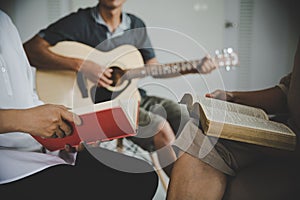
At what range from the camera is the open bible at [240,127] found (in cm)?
93

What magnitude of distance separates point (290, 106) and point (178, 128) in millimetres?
323

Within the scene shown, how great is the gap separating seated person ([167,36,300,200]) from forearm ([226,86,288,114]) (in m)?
0.05

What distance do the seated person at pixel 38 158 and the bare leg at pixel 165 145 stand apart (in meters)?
0.06

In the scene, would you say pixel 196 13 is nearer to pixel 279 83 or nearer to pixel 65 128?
pixel 279 83

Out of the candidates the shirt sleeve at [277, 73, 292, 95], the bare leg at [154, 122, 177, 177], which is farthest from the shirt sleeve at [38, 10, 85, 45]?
the shirt sleeve at [277, 73, 292, 95]

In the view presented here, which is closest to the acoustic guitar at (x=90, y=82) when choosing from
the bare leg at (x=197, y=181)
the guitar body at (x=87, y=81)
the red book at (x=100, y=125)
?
the guitar body at (x=87, y=81)

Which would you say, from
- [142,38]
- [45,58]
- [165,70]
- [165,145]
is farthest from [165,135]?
[45,58]

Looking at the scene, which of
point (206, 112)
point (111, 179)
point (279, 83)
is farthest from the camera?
point (279, 83)

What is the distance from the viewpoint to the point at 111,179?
3.51ft

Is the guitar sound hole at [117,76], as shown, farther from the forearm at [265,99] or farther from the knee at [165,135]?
the forearm at [265,99]

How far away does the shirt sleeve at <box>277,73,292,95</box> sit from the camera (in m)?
1.16

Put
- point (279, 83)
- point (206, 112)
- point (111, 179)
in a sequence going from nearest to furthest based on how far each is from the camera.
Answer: point (206, 112), point (111, 179), point (279, 83)

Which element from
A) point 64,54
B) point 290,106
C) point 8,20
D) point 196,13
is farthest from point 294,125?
point 8,20

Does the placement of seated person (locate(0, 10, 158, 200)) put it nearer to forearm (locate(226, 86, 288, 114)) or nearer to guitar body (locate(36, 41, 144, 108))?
guitar body (locate(36, 41, 144, 108))
